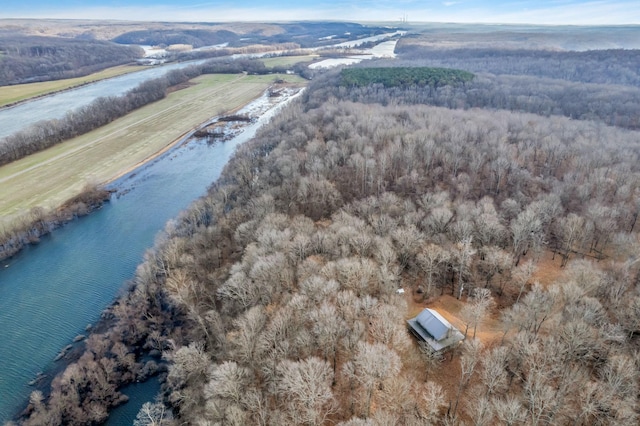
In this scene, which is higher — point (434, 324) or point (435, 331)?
point (434, 324)

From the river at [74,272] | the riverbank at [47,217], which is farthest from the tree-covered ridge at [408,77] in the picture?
the riverbank at [47,217]

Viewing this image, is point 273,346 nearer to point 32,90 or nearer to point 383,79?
point 383,79

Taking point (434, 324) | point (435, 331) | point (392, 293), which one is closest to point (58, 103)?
point (392, 293)

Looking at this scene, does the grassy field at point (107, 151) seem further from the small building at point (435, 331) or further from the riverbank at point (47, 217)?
the small building at point (435, 331)

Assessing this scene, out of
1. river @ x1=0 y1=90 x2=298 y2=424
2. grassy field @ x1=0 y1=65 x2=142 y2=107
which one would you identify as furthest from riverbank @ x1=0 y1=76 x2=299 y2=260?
grassy field @ x1=0 y1=65 x2=142 y2=107

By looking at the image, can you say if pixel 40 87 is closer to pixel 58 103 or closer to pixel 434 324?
pixel 58 103

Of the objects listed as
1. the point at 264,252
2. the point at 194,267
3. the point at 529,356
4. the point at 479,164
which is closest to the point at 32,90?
the point at 194,267

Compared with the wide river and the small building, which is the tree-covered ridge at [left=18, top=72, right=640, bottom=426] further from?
the wide river
